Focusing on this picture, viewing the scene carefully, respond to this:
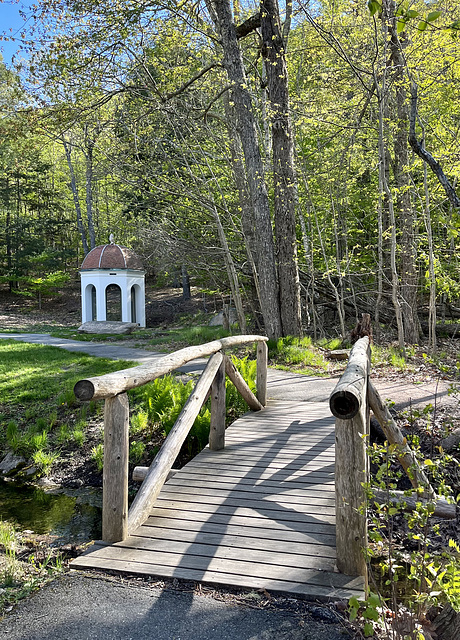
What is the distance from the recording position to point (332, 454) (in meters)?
4.94

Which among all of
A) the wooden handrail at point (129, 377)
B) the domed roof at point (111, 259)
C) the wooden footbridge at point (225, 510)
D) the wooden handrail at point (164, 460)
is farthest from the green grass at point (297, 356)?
the domed roof at point (111, 259)

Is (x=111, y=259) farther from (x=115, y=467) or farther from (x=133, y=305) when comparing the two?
(x=115, y=467)

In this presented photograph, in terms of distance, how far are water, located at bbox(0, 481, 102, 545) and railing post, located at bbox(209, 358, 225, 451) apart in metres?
1.39

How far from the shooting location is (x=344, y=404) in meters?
2.69

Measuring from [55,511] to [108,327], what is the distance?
1448cm

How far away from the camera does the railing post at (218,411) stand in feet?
17.0

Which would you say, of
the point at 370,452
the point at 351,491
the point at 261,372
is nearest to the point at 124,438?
the point at 351,491

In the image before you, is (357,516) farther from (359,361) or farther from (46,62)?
(46,62)

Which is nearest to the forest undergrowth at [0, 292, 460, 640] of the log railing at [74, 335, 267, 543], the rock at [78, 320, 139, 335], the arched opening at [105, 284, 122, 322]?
the log railing at [74, 335, 267, 543]

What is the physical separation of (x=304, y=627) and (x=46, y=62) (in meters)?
10.4

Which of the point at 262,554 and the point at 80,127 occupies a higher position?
the point at 80,127

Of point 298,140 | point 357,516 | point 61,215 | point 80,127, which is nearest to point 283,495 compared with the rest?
point 357,516

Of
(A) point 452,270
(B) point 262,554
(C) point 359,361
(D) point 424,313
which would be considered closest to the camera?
(B) point 262,554

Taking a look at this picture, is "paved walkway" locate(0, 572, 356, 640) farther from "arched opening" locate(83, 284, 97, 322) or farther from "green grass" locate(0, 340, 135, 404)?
"arched opening" locate(83, 284, 97, 322)
